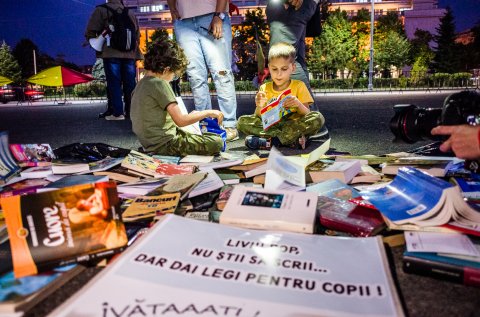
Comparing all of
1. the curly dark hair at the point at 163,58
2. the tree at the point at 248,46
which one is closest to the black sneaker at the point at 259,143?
the curly dark hair at the point at 163,58

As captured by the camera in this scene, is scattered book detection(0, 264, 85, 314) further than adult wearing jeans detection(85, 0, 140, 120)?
No

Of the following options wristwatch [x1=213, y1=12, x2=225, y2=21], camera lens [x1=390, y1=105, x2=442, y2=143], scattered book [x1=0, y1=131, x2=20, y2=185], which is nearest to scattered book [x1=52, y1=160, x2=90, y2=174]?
scattered book [x1=0, y1=131, x2=20, y2=185]

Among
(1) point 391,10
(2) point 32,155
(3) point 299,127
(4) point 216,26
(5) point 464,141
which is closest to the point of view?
(5) point 464,141

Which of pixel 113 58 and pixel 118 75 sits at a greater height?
pixel 113 58

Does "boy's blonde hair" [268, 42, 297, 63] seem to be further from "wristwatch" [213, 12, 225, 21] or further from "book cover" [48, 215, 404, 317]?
"book cover" [48, 215, 404, 317]

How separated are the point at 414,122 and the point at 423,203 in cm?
39

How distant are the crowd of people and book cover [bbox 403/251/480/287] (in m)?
1.97

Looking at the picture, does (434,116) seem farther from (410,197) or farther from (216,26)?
(216,26)

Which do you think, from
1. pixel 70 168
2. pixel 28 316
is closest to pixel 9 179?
pixel 70 168

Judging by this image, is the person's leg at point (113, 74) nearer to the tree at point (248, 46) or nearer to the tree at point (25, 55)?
the tree at point (248, 46)

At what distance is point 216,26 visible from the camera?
354 centimetres

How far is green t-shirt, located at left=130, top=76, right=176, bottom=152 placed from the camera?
9.23 ft

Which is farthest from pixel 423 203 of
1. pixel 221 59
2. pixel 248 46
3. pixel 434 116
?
pixel 248 46

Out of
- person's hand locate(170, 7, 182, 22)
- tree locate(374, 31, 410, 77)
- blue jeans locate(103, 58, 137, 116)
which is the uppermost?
tree locate(374, 31, 410, 77)
